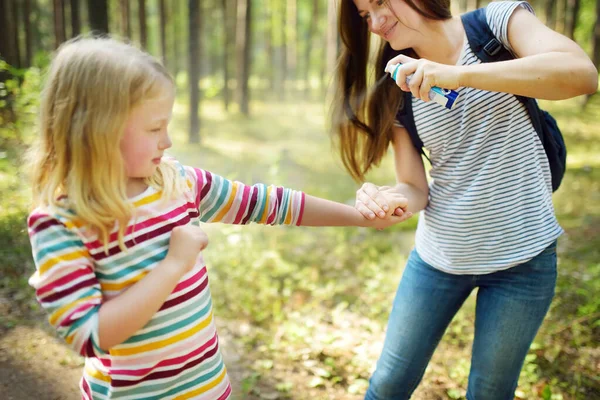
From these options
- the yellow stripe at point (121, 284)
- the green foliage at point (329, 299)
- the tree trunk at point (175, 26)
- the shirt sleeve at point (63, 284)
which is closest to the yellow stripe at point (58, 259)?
the shirt sleeve at point (63, 284)

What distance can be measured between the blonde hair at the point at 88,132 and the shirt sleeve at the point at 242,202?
356mm

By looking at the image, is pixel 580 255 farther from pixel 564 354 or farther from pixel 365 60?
pixel 365 60

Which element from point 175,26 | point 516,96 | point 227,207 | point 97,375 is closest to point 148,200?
point 227,207

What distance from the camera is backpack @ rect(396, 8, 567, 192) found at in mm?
1875

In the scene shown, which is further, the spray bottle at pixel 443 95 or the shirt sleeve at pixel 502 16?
the shirt sleeve at pixel 502 16

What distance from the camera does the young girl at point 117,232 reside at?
1.25 m

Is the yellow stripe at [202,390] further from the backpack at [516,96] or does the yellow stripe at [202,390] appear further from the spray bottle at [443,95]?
the backpack at [516,96]

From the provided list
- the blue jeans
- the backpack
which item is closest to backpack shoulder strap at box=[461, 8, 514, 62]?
the backpack

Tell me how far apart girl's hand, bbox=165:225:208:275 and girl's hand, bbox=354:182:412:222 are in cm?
71

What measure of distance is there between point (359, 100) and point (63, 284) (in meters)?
1.40

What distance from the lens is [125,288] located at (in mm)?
1347

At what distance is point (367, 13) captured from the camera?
6.54 ft

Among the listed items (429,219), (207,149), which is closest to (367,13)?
(429,219)

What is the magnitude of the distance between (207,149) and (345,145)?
9378 mm
